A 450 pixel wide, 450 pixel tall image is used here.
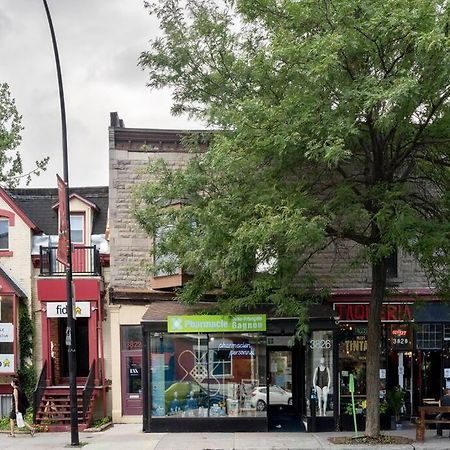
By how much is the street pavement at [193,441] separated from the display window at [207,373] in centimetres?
82

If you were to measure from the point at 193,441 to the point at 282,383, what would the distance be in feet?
16.5

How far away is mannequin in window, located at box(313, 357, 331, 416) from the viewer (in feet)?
60.2

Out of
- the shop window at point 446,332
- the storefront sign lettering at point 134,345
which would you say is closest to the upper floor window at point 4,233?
the storefront sign lettering at point 134,345

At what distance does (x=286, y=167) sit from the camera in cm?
1557

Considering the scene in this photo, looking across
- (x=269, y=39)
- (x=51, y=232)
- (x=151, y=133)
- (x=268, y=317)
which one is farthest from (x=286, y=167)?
(x=51, y=232)

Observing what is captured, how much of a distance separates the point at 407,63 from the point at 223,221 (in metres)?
5.14

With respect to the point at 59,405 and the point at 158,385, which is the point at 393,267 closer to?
the point at 158,385

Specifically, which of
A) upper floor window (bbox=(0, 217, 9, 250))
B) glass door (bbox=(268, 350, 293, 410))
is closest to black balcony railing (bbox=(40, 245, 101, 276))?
upper floor window (bbox=(0, 217, 9, 250))

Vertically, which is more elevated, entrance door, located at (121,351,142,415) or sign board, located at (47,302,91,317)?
sign board, located at (47,302,91,317)

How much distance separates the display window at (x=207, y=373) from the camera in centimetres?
1831

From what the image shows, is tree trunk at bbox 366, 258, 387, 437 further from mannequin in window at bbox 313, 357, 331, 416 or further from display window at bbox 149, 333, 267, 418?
display window at bbox 149, 333, 267, 418

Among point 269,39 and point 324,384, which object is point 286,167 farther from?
point 324,384

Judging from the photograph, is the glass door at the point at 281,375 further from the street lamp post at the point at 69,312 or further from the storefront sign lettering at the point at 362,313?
the street lamp post at the point at 69,312

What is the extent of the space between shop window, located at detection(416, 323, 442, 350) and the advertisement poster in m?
7.68
